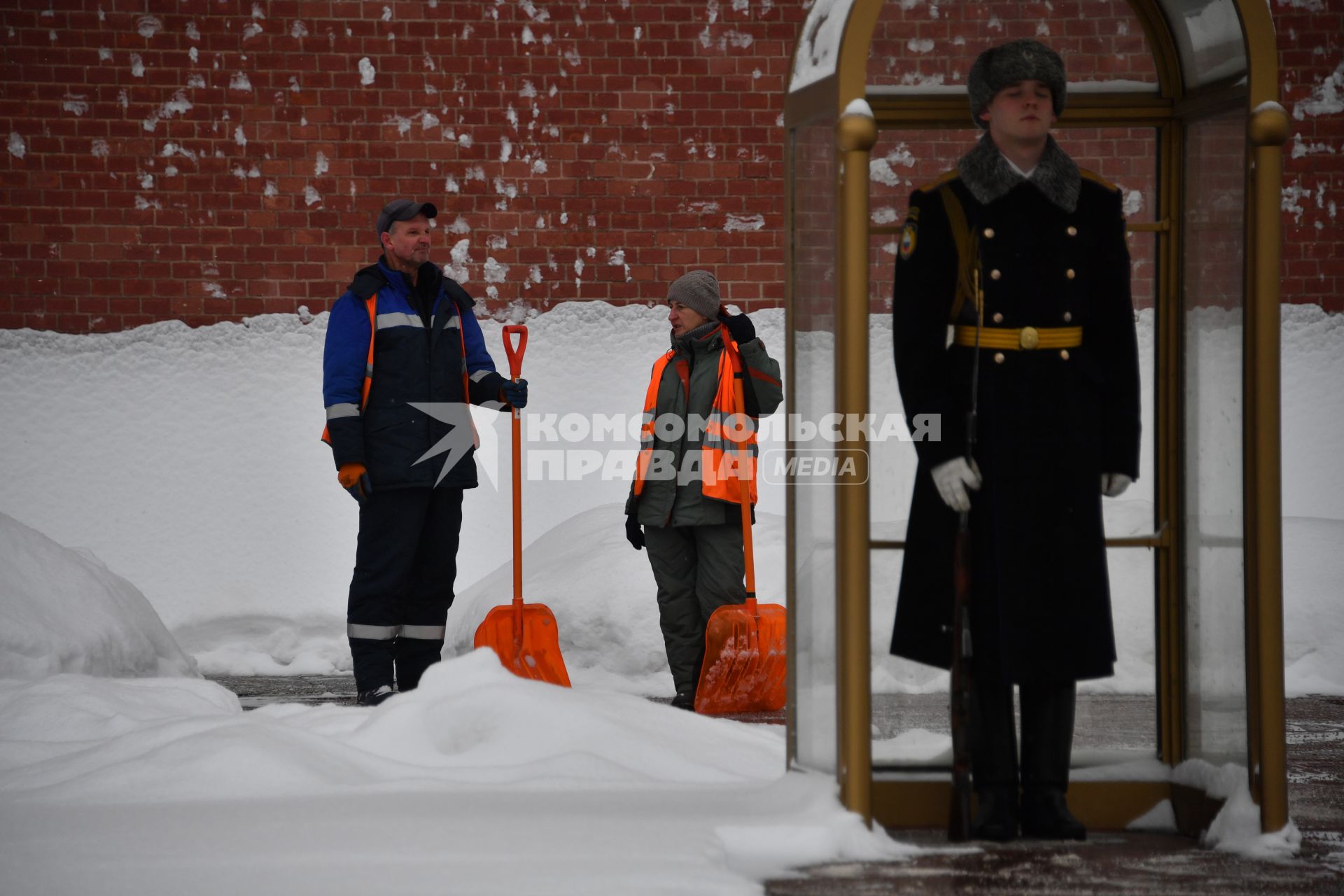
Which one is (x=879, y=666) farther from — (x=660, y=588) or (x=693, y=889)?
(x=660, y=588)

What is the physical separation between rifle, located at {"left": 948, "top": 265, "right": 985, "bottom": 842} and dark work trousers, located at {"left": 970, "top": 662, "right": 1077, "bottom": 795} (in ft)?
0.13

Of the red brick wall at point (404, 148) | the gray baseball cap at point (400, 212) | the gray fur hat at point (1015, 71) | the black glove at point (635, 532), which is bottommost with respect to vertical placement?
the black glove at point (635, 532)

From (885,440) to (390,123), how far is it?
5.22 metres

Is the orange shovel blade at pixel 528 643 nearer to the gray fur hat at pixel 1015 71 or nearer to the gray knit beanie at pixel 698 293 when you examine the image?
the gray knit beanie at pixel 698 293

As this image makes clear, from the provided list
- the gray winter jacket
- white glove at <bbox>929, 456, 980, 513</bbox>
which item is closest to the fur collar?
white glove at <bbox>929, 456, 980, 513</bbox>

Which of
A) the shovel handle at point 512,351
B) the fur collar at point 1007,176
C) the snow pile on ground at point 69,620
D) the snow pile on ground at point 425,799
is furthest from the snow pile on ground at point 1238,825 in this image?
the snow pile on ground at point 69,620

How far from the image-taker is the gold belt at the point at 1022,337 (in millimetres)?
3102

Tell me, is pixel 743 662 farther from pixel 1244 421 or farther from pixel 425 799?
pixel 1244 421

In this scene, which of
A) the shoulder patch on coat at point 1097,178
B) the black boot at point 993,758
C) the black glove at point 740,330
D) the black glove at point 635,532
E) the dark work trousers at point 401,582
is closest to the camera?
the black boot at point 993,758

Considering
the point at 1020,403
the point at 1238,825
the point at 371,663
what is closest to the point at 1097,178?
the point at 1020,403

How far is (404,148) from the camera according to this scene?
25.7 ft

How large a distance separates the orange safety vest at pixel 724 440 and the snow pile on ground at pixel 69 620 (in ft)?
6.78

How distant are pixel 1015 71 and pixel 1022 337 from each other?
0.55 metres

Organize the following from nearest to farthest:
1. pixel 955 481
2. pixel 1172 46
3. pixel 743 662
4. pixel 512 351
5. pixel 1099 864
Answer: pixel 1099 864 < pixel 955 481 < pixel 1172 46 < pixel 743 662 < pixel 512 351
